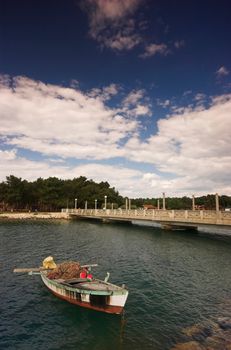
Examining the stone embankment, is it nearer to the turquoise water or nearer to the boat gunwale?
the turquoise water

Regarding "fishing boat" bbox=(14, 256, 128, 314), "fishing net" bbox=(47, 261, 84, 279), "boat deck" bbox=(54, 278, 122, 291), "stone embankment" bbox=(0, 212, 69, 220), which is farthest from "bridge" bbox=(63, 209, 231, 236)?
"boat deck" bbox=(54, 278, 122, 291)

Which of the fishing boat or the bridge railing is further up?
the bridge railing

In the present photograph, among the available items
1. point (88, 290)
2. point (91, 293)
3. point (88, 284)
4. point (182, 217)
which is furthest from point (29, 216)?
point (91, 293)

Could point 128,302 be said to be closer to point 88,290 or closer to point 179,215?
point 88,290

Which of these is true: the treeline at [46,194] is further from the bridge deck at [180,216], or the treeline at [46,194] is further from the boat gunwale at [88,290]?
the boat gunwale at [88,290]

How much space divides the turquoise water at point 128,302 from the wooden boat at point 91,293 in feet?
1.43

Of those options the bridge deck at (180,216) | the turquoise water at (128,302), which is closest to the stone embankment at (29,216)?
the bridge deck at (180,216)

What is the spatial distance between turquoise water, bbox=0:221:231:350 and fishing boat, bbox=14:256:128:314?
0.48m

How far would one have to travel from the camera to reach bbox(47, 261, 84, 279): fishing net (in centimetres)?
2022

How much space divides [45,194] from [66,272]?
9428 cm

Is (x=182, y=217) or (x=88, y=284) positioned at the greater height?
(x=182, y=217)

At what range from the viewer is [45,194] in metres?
112

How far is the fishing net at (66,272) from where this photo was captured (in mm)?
20219

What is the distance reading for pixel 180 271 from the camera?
26641 mm
